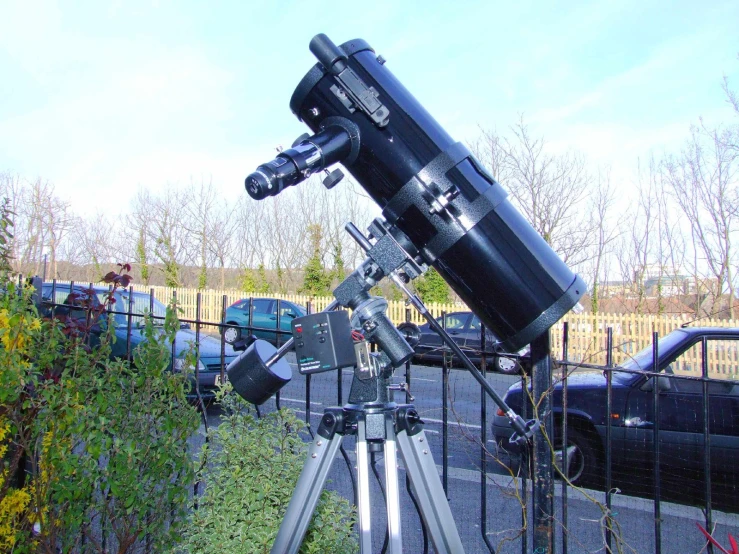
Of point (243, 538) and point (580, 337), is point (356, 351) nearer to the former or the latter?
point (243, 538)

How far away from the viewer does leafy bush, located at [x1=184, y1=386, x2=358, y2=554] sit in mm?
1885

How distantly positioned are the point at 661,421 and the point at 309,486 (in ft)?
10.4

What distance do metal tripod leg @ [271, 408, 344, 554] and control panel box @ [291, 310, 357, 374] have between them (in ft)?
0.56

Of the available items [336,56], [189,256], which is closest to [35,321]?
[336,56]

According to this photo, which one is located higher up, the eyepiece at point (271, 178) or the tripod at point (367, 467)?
the eyepiece at point (271, 178)

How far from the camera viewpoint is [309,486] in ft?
4.84

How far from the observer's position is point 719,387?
3.50 meters

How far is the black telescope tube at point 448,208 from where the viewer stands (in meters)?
1.55

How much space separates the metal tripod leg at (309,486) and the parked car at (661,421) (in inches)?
83.8

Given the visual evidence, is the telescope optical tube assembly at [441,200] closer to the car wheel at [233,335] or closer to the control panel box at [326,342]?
the control panel box at [326,342]

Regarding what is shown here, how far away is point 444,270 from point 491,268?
138 millimetres

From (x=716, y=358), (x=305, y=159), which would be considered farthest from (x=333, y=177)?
(x=716, y=358)

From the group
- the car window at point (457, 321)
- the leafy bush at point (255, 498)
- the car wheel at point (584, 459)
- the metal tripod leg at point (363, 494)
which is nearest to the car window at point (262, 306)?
the car window at point (457, 321)

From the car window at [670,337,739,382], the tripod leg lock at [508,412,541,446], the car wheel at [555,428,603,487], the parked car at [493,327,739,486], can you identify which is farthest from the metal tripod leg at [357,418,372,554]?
the car window at [670,337,739,382]
